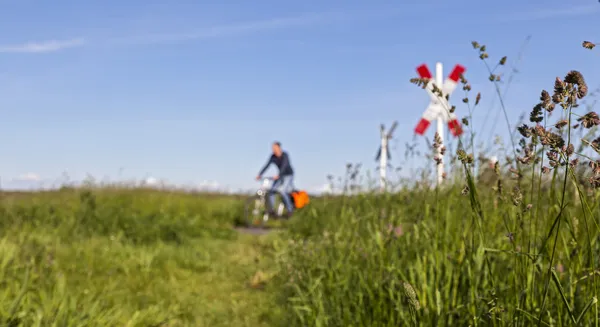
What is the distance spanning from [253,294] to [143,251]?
6.40 ft

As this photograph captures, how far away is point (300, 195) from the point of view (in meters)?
15.8

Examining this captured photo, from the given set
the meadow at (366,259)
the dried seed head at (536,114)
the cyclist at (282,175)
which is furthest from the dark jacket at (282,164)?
the dried seed head at (536,114)

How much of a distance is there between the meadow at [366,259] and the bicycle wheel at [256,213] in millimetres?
3738

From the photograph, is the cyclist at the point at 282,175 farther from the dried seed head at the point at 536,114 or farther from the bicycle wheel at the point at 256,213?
the dried seed head at the point at 536,114

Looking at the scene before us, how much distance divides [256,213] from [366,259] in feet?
36.2

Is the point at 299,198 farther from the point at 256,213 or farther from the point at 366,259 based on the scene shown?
the point at 366,259

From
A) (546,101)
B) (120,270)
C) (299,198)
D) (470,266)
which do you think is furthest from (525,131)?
(299,198)

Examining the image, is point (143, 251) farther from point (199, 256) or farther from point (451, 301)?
point (451, 301)

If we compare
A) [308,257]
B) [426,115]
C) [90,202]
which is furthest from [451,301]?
[90,202]

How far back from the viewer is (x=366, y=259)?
4.73 metres

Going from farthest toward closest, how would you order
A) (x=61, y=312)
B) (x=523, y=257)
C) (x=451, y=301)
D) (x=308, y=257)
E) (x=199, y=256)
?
1. (x=199, y=256)
2. (x=308, y=257)
3. (x=61, y=312)
4. (x=451, y=301)
5. (x=523, y=257)

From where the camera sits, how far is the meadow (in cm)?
217

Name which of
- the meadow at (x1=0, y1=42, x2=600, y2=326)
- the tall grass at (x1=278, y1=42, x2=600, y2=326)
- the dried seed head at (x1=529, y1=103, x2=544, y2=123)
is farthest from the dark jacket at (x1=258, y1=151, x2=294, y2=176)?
the dried seed head at (x1=529, y1=103, x2=544, y2=123)

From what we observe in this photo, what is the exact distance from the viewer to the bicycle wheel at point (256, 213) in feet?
50.7
